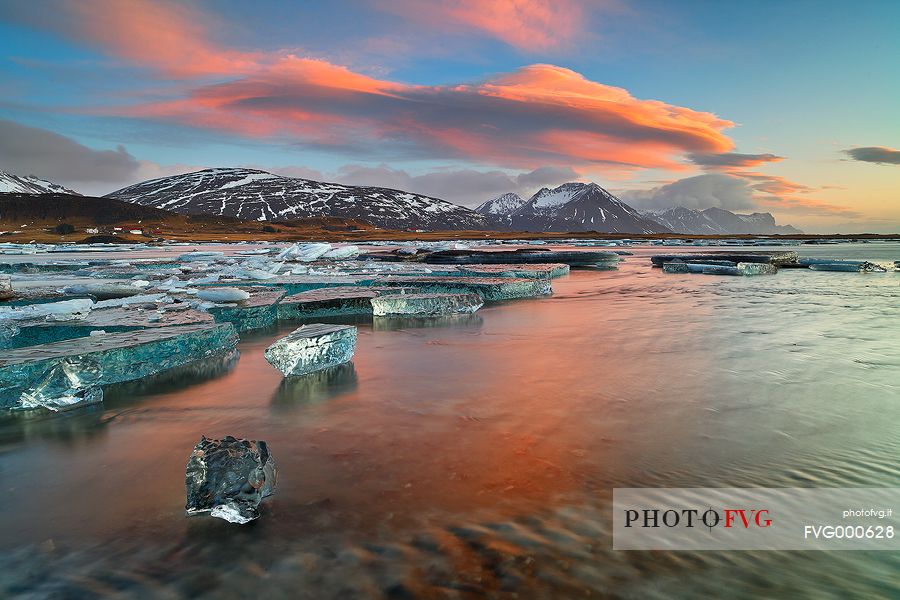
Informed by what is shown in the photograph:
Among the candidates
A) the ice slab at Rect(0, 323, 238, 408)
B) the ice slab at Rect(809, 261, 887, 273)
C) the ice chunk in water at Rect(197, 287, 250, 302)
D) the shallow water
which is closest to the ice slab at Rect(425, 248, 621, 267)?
the ice slab at Rect(809, 261, 887, 273)

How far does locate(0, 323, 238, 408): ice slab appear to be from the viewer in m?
4.68

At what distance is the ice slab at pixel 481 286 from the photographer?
12953 mm

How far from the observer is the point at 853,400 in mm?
4656

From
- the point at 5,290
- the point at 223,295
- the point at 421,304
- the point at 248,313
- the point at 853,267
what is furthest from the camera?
the point at 853,267

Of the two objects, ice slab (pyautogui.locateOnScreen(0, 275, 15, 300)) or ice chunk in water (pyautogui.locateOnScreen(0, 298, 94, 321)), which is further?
ice slab (pyautogui.locateOnScreen(0, 275, 15, 300))

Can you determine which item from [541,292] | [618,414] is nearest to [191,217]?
[541,292]

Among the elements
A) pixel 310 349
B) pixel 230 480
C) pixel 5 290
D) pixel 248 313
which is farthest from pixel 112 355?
pixel 5 290

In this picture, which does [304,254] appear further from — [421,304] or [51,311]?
[51,311]

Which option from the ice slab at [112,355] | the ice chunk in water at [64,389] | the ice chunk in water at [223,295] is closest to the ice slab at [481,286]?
the ice chunk in water at [223,295]

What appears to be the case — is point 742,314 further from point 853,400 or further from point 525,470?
point 525,470

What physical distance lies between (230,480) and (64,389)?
10.1ft

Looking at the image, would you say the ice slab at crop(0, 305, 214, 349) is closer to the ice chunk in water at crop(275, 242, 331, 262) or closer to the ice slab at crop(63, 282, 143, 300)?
the ice slab at crop(63, 282, 143, 300)

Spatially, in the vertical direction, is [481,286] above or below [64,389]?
above

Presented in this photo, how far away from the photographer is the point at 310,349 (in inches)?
227
